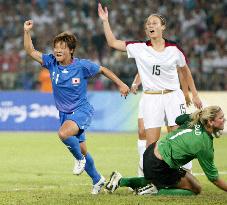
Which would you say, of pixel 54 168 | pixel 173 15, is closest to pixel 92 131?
pixel 173 15

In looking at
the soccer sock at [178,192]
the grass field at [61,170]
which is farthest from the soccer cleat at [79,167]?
the soccer sock at [178,192]

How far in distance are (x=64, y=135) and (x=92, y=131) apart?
40.3 ft

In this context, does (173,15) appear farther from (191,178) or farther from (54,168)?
(191,178)

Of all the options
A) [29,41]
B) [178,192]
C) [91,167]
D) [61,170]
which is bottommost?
[61,170]

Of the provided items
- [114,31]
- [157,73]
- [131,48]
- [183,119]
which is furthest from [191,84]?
[114,31]

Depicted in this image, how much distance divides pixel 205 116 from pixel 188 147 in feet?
1.43

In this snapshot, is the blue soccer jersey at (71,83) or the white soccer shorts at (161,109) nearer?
the blue soccer jersey at (71,83)

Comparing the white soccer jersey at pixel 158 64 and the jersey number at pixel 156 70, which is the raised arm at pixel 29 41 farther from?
the jersey number at pixel 156 70

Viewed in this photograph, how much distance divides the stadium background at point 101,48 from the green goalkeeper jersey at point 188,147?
1260 cm

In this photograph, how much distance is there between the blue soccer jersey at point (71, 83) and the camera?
432 inches

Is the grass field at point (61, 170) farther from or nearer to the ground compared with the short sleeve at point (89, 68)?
nearer to the ground

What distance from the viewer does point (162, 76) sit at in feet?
36.6

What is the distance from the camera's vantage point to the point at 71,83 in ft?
36.0

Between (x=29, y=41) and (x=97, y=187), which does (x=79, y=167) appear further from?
(x=29, y=41)
